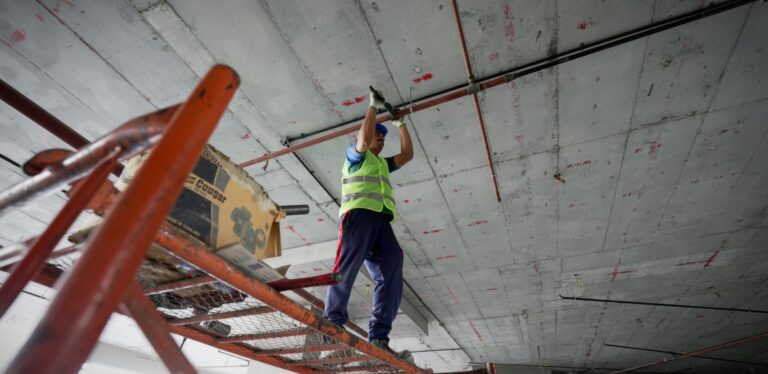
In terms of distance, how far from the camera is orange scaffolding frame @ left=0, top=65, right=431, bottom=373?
1.98 feet

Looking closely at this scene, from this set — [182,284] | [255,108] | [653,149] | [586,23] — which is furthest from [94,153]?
[653,149]

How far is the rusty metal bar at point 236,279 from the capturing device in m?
1.15

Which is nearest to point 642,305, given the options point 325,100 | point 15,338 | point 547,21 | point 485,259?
point 485,259

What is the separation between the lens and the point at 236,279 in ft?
4.38

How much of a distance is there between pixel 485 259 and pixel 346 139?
312 cm

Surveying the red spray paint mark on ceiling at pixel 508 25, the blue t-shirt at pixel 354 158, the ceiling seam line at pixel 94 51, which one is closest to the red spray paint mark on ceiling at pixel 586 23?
the red spray paint mark on ceiling at pixel 508 25

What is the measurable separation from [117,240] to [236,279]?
2.32 ft

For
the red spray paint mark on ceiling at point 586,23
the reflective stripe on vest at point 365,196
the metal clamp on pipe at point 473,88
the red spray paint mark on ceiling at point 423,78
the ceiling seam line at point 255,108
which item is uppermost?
the red spray paint mark on ceiling at point 586,23

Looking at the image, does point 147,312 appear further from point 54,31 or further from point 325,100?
point 54,31

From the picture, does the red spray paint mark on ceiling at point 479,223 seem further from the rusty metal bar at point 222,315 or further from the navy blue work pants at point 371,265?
the rusty metal bar at point 222,315

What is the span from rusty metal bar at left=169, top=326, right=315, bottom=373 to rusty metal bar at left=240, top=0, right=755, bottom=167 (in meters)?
1.77

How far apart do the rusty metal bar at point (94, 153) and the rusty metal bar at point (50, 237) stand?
3 cm

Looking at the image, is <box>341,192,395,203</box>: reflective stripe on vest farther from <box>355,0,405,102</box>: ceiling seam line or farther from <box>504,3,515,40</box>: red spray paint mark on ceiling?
<box>504,3,515,40</box>: red spray paint mark on ceiling

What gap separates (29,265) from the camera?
0.97 meters
